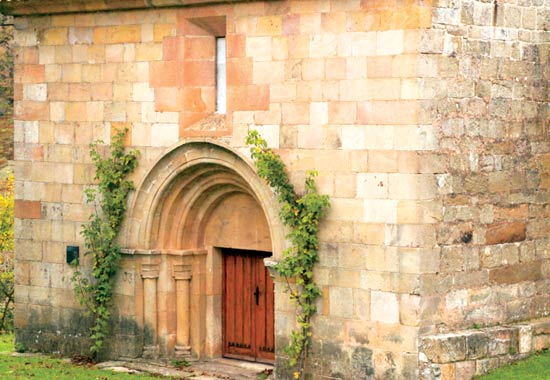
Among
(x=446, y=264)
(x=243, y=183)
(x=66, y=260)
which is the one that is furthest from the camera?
(x=66, y=260)

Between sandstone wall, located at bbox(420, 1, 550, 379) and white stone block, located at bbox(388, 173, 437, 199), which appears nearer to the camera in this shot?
white stone block, located at bbox(388, 173, 437, 199)

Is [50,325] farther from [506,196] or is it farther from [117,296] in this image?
[506,196]

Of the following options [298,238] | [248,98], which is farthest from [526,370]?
[248,98]

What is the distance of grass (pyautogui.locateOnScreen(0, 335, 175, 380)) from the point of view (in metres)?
19.2

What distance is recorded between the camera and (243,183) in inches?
750

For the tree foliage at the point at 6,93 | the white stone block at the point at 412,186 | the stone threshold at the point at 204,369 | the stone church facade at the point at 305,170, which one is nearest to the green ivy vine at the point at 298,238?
the stone church facade at the point at 305,170

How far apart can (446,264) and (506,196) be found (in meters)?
1.47

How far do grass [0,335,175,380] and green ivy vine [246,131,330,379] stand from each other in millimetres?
2280

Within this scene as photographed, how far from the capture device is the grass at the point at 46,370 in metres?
19.2

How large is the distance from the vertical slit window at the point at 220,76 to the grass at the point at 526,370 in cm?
486

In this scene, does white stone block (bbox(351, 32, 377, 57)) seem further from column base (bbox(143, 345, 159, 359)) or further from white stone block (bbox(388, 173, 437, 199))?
column base (bbox(143, 345, 159, 359))

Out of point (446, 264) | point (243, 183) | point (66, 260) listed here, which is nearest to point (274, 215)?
point (243, 183)

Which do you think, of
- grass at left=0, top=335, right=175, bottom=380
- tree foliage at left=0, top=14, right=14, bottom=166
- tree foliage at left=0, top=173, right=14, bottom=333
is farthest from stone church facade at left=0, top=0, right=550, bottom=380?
tree foliage at left=0, top=14, right=14, bottom=166

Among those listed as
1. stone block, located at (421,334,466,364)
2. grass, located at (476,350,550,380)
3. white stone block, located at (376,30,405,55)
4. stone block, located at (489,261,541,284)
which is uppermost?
white stone block, located at (376,30,405,55)
